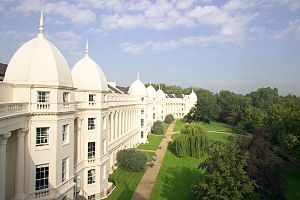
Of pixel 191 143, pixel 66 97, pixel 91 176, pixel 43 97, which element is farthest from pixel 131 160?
pixel 43 97

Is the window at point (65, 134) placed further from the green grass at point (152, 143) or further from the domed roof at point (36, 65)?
the green grass at point (152, 143)

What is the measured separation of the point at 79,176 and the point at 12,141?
1162 cm

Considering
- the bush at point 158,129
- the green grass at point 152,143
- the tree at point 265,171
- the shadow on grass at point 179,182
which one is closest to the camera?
the tree at point 265,171

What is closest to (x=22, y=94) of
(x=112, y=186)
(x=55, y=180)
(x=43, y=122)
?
(x=43, y=122)

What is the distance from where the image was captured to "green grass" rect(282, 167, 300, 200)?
38.0 metres

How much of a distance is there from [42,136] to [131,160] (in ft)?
77.5

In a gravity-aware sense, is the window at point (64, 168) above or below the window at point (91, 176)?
above

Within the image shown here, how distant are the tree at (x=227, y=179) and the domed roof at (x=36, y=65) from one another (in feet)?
47.4

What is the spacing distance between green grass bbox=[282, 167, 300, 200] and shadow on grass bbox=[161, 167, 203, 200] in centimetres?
1171

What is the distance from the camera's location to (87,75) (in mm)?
34219

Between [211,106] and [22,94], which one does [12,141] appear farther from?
[211,106]

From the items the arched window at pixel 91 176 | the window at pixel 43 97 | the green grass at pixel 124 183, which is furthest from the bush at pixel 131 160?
the window at pixel 43 97

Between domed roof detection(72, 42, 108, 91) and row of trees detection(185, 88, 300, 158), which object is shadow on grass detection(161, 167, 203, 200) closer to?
row of trees detection(185, 88, 300, 158)

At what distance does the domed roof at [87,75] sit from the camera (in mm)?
33938
